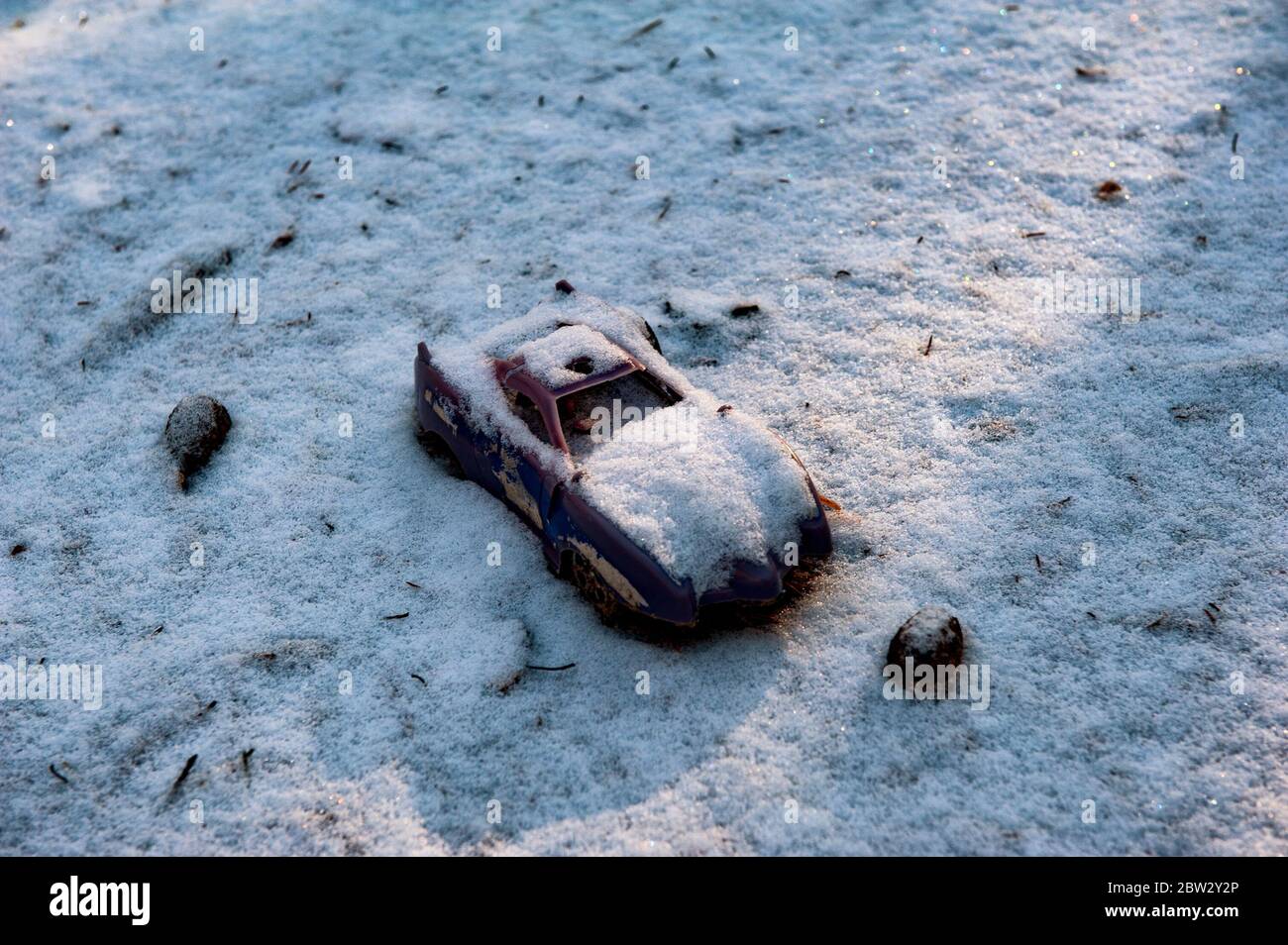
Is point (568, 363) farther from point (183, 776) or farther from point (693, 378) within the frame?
point (183, 776)

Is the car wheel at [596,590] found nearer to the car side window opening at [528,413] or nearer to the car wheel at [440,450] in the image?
the car side window opening at [528,413]

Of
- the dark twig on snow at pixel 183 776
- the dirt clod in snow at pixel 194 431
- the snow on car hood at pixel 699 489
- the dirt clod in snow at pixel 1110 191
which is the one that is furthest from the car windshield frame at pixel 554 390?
the dirt clod in snow at pixel 1110 191

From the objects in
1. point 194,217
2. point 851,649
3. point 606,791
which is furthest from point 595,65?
point 606,791

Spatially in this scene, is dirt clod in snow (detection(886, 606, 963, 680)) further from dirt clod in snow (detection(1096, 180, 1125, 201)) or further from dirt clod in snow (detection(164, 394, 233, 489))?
dirt clod in snow (detection(1096, 180, 1125, 201))

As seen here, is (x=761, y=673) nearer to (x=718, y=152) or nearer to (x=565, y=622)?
(x=565, y=622)

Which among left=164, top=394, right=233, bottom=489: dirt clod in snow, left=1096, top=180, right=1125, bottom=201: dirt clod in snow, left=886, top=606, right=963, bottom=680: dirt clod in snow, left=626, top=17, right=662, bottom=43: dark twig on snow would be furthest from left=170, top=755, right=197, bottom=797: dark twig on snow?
left=626, top=17, right=662, bottom=43: dark twig on snow

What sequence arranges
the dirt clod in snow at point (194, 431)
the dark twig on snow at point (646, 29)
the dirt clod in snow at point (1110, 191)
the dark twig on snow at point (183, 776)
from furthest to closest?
the dark twig on snow at point (646, 29) < the dirt clod in snow at point (1110, 191) < the dirt clod in snow at point (194, 431) < the dark twig on snow at point (183, 776)
